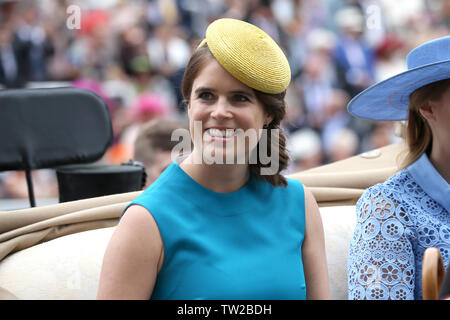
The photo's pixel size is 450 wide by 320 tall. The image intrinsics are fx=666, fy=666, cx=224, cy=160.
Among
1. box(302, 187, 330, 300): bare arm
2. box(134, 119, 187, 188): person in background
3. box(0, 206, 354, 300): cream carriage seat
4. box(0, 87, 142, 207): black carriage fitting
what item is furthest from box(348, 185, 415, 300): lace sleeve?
box(134, 119, 187, 188): person in background

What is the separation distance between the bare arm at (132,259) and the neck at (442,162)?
789mm

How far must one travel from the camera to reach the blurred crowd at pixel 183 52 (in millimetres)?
5008

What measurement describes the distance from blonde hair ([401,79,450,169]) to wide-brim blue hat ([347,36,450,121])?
17 mm

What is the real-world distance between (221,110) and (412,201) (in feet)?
1.93

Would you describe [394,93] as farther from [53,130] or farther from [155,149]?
[155,149]

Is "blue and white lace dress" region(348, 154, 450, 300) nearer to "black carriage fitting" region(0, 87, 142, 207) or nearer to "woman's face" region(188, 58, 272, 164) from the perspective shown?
"woman's face" region(188, 58, 272, 164)

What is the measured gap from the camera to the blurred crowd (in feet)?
16.4

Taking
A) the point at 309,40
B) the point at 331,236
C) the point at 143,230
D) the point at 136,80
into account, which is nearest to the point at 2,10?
the point at 136,80

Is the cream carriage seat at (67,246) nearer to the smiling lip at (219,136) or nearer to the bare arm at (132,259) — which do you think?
the bare arm at (132,259)

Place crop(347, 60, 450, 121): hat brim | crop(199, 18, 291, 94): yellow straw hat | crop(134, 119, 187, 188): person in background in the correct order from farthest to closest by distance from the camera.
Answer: crop(134, 119, 187, 188): person in background
crop(347, 60, 450, 121): hat brim
crop(199, 18, 291, 94): yellow straw hat
